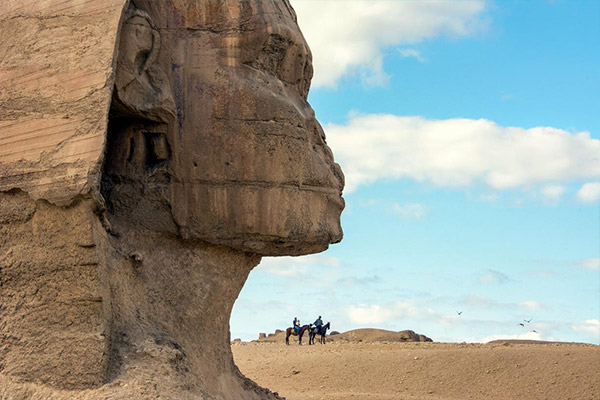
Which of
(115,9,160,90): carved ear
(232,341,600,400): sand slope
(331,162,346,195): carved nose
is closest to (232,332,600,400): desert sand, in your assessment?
(232,341,600,400): sand slope

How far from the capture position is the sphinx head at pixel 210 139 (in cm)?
653

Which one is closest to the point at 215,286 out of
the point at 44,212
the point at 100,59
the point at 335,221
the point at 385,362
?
the point at 335,221

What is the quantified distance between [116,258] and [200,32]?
1.86 m

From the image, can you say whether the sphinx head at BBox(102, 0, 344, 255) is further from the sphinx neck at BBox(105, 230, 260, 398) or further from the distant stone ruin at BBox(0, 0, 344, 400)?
the sphinx neck at BBox(105, 230, 260, 398)

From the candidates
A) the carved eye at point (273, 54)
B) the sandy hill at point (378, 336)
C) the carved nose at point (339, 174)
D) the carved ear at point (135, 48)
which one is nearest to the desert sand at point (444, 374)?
the carved nose at point (339, 174)

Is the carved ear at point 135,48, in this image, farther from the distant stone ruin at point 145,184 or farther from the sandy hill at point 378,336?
the sandy hill at point 378,336

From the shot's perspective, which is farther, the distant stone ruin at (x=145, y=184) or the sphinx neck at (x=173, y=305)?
the sphinx neck at (x=173, y=305)

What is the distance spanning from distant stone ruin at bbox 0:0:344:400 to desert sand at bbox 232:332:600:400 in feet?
15.3

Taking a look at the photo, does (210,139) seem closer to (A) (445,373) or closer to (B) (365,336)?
(A) (445,373)

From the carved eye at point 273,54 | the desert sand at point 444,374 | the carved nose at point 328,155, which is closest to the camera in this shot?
the carved eye at point 273,54

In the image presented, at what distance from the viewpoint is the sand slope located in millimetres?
11984

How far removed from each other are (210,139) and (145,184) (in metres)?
0.62

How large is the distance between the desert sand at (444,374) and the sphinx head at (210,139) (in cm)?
489

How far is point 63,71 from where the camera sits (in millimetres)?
5977
